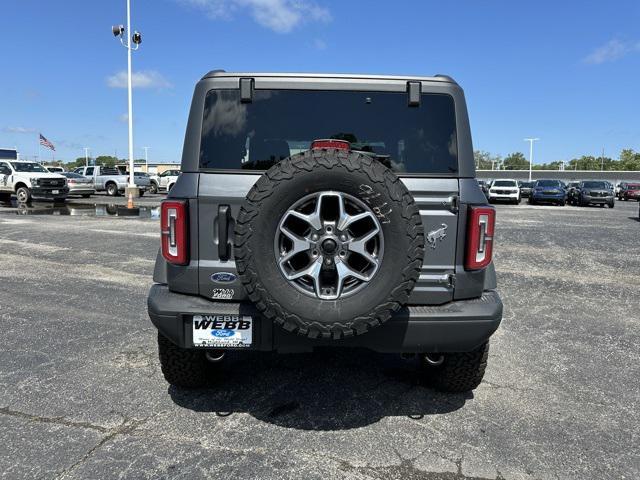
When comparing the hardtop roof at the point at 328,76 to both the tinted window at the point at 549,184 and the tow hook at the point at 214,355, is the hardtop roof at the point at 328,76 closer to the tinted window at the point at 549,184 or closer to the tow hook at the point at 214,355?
the tow hook at the point at 214,355

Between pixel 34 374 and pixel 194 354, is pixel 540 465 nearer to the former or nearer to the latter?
pixel 194 354

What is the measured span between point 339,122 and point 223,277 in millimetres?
1260

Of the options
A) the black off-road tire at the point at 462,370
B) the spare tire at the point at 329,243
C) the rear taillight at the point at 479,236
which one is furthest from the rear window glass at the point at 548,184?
the spare tire at the point at 329,243

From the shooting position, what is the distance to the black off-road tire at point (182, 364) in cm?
322

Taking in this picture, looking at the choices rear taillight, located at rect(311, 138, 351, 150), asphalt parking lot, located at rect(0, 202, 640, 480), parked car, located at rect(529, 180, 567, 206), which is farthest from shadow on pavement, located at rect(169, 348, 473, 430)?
parked car, located at rect(529, 180, 567, 206)

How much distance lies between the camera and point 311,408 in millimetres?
3213

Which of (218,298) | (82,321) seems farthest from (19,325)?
(218,298)

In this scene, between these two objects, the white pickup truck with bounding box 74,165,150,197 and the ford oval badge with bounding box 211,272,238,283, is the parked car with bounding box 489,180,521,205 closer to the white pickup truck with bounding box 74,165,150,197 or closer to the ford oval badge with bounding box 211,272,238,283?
the white pickup truck with bounding box 74,165,150,197

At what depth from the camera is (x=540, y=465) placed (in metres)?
2.62

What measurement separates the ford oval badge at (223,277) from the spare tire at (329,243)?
0.35 meters

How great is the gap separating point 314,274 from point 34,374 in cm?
270

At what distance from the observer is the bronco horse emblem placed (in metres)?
2.84

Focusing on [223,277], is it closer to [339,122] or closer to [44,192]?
[339,122]

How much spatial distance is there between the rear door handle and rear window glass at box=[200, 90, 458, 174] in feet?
1.28
